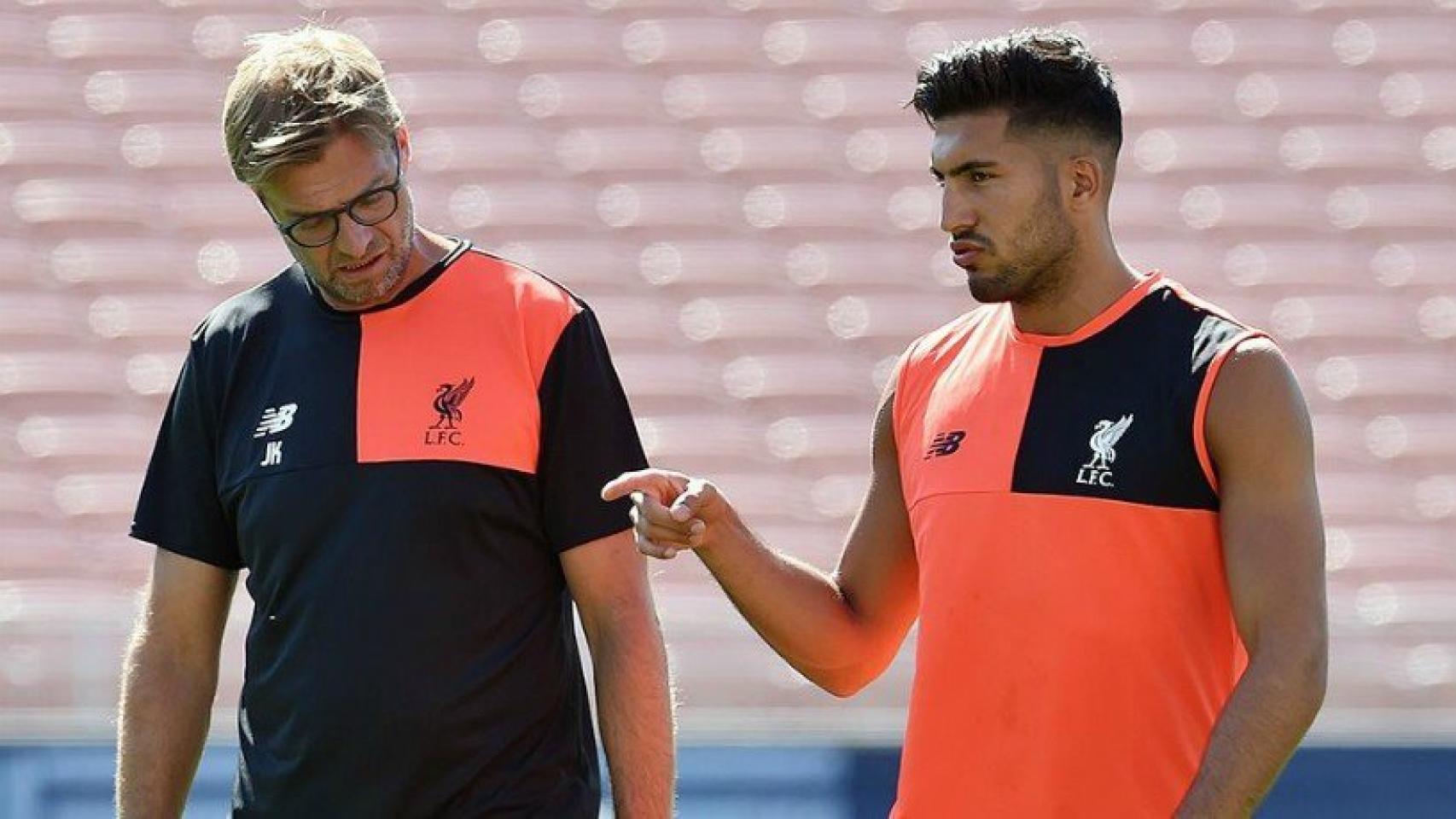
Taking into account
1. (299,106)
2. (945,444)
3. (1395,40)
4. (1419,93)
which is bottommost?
(945,444)

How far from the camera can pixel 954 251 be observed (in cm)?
288

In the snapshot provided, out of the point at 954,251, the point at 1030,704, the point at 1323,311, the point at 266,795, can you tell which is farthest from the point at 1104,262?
the point at 1323,311

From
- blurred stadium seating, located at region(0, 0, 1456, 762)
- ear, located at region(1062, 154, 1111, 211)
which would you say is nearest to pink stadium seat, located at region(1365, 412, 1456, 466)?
blurred stadium seating, located at region(0, 0, 1456, 762)

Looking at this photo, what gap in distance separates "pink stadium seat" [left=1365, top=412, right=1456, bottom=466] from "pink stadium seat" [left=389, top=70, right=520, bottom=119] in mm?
2842

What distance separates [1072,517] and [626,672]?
2.02 feet

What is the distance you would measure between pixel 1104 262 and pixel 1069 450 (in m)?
0.28

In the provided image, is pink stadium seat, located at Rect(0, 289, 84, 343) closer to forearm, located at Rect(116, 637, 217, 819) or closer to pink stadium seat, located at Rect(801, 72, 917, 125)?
pink stadium seat, located at Rect(801, 72, 917, 125)

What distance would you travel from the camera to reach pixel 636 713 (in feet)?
9.42

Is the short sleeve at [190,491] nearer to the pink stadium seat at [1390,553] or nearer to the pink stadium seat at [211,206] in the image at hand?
the pink stadium seat at [211,206]

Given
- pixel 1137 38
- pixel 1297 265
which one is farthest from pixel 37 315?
pixel 1297 265

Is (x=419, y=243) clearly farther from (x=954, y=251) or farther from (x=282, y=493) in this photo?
(x=954, y=251)

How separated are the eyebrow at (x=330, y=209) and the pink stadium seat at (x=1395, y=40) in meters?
4.84

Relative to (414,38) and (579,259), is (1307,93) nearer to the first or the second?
(579,259)

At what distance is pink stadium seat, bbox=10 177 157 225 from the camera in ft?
22.2
